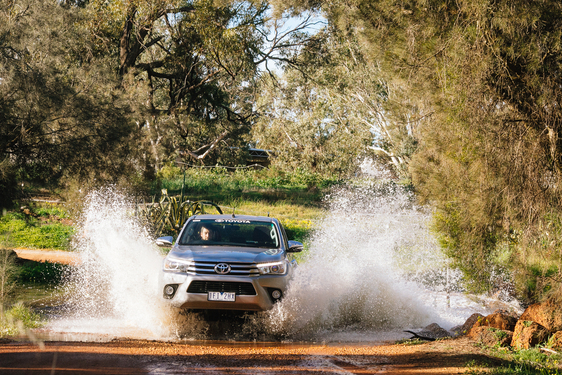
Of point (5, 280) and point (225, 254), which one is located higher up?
point (225, 254)

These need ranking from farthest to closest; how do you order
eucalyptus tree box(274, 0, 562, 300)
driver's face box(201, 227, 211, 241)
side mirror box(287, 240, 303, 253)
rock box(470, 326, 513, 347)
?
driver's face box(201, 227, 211, 241), side mirror box(287, 240, 303, 253), eucalyptus tree box(274, 0, 562, 300), rock box(470, 326, 513, 347)

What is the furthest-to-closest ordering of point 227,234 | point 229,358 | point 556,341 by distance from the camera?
1. point 227,234
2. point 556,341
3. point 229,358

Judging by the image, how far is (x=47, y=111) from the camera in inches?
533

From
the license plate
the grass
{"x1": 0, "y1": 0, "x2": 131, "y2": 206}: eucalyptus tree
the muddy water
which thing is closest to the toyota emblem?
the license plate

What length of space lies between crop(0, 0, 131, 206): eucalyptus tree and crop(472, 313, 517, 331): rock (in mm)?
9396

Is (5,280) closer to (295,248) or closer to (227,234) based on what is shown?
(227,234)

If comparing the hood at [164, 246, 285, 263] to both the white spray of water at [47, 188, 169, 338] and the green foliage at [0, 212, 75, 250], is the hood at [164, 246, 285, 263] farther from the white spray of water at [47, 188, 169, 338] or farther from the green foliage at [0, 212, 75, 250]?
the green foliage at [0, 212, 75, 250]

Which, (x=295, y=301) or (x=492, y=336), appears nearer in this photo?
(x=492, y=336)

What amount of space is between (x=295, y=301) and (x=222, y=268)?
1.20 m

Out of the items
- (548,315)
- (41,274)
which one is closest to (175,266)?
(548,315)

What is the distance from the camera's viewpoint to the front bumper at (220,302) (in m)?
8.24

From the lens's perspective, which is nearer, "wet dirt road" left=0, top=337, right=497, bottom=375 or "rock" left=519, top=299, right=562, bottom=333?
"wet dirt road" left=0, top=337, right=497, bottom=375

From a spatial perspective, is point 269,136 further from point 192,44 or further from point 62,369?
point 62,369

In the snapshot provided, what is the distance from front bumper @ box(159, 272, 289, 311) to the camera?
8242 millimetres
